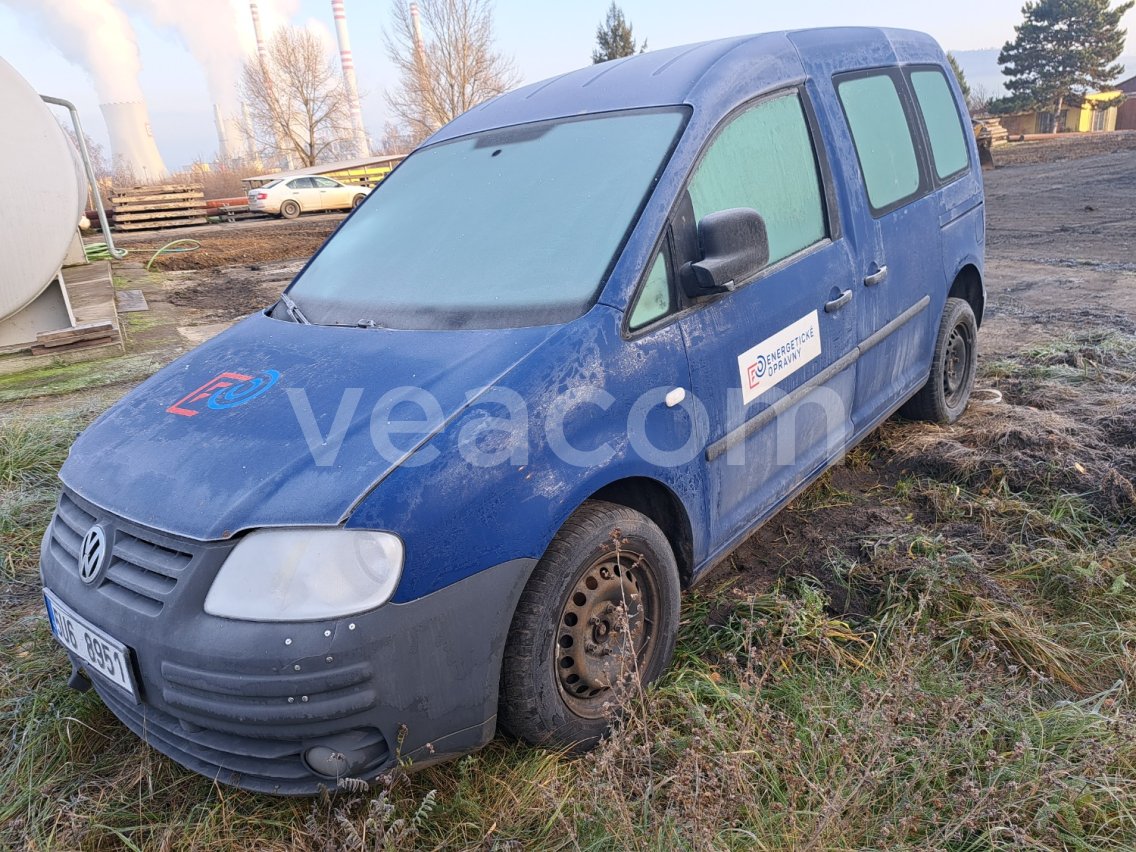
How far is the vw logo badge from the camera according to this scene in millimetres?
2098

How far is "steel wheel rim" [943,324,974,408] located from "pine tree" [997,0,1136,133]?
166ft

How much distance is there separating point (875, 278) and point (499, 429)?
2094 millimetres

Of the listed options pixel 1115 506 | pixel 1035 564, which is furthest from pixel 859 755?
pixel 1115 506

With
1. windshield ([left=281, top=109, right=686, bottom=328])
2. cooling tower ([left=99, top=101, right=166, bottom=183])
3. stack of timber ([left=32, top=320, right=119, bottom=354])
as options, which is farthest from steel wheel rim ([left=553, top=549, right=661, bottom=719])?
cooling tower ([left=99, top=101, right=166, bottom=183])

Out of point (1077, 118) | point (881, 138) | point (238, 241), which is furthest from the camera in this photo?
point (1077, 118)

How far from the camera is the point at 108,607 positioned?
2016 mm

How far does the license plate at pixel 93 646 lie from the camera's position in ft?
6.49

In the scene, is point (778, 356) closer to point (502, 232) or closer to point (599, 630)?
point (502, 232)

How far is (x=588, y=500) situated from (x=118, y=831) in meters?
1.50

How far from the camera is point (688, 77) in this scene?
2.81 meters

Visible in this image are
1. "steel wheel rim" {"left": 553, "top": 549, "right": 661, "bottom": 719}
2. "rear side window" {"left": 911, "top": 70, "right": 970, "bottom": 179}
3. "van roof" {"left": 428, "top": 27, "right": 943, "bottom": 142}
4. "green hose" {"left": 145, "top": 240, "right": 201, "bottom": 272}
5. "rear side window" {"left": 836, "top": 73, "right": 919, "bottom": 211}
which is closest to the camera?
"steel wheel rim" {"left": 553, "top": 549, "right": 661, "bottom": 719}

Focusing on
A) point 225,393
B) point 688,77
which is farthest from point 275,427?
point 688,77

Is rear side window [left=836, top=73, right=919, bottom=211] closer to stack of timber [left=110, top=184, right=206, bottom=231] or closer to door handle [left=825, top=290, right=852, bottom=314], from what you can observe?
door handle [left=825, top=290, right=852, bottom=314]

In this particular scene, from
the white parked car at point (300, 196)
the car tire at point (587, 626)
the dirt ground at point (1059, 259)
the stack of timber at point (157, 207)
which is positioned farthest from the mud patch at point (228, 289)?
the white parked car at point (300, 196)
